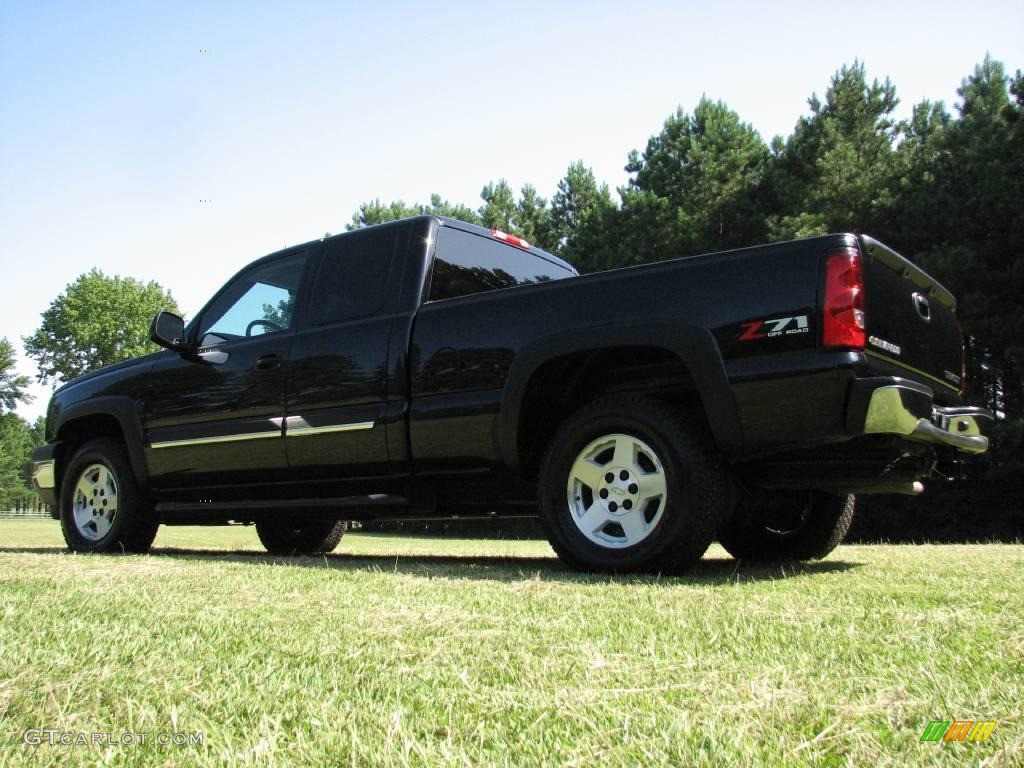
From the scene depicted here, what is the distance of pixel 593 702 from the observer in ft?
5.76

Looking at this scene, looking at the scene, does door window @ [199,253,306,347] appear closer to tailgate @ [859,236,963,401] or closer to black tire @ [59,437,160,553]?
black tire @ [59,437,160,553]

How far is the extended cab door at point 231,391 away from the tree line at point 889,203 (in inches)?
754

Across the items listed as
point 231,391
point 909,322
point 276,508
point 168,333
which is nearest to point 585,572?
point 909,322

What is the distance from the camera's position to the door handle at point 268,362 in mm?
5621

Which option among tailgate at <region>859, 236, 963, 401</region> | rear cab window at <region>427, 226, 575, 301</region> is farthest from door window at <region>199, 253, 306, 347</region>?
tailgate at <region>859, 236, 963, 401</region>

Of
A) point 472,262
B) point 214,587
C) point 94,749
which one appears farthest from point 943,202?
point 94,749

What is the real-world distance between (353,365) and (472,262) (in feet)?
3.61

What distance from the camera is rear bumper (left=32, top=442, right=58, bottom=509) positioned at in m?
7.01

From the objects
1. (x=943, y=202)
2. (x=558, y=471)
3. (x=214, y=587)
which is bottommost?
(x=214, y=587)

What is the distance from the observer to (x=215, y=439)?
5.88 m

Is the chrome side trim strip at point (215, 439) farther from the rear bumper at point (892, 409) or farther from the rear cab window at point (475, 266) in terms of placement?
the rear bumper at point (892, 409)

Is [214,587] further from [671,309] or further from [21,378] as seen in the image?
[21,378]

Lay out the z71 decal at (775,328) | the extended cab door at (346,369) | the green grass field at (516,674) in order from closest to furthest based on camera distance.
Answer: the green grass field at (516,674)
the z71 decal at (775,328)
the extended cab door at (346,369)

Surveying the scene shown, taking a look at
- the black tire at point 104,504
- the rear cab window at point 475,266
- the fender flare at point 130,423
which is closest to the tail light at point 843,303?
the rear cab window at point 475,266
